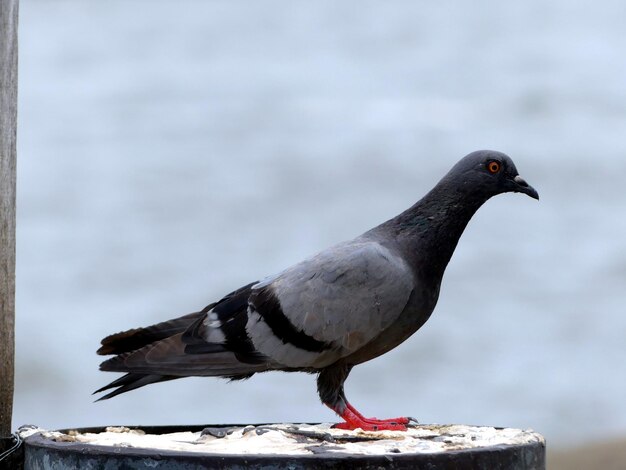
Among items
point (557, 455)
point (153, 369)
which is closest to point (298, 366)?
point (153, 369)

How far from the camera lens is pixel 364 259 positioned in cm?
494

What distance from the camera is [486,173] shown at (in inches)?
205

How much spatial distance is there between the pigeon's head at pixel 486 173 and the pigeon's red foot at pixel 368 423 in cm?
128

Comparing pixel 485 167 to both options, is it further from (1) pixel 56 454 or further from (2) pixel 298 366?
(1) pixel 56 454

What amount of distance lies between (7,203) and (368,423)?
6.13 feet

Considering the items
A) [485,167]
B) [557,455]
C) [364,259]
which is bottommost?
[557,455]

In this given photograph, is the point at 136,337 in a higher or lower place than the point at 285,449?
higher

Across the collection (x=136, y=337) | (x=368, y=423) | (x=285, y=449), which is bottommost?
(x=285, y=449)

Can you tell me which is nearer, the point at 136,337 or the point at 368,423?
the point at 368,423

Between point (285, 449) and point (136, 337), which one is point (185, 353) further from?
point (285, 449)

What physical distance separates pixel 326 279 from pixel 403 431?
42.7 inches

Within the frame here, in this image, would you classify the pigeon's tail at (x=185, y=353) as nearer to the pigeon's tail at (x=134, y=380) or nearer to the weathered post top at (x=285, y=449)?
the pigeon's tail at (x=134, y=380)

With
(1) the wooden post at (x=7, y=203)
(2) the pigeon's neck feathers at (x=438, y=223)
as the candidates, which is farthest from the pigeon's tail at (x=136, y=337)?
(2) the pigeon's neck feathers at (x=438, y=223)

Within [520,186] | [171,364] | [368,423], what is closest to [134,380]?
[171,364]
